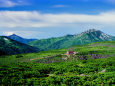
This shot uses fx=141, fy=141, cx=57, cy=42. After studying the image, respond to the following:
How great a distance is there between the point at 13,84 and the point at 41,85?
7.85 m

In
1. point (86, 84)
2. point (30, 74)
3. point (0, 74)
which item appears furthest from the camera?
point (30, 74)

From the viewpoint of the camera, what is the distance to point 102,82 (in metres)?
41.5

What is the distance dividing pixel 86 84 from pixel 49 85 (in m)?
10.6

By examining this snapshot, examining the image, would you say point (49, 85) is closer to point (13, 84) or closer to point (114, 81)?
point (13, 84)

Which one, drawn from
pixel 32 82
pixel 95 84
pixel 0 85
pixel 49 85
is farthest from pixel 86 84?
pixel 0 85

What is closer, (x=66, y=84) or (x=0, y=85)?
(x=0, y=85)

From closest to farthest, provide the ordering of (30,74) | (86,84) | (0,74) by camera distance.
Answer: (86,84) < (0,74) < (30,74)

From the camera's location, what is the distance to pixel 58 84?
41344mm

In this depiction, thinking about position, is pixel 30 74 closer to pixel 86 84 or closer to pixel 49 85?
pixel 49 85

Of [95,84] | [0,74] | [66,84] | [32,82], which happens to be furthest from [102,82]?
[0,74]

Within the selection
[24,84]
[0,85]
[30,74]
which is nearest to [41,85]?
[24,84]

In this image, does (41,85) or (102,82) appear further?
(102,82)

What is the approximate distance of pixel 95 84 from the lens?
39.8 meters

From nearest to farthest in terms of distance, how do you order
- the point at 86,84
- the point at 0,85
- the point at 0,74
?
the point at 0,85 < the point at 86,84 < the point at 0,74
